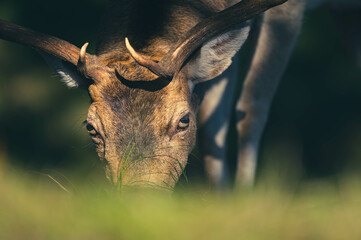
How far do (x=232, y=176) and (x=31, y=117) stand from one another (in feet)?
8.68

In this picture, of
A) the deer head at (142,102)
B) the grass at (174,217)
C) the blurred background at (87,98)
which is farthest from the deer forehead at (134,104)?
the blurred background at (87,98)

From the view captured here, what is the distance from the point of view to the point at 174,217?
2.29 metres

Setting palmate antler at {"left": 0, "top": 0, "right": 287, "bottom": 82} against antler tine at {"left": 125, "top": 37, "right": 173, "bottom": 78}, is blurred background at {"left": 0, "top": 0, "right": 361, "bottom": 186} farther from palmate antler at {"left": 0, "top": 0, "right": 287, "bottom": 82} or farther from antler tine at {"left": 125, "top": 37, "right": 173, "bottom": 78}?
antler tine at {"left": 125, "top": 37, "right": 173, "bottom": 78}

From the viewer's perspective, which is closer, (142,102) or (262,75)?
(142,102)

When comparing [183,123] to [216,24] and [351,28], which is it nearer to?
[216,24]

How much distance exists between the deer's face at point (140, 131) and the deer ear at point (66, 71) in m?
0.32

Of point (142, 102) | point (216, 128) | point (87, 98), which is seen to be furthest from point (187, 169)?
point (87, 98)

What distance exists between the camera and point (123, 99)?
136 inches

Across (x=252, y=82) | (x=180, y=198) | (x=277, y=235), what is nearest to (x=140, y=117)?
(x=180, y=198)

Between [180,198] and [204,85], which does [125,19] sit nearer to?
[204,85]

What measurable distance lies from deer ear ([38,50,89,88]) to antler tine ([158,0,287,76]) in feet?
2.47

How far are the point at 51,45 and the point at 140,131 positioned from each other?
846 millimetres

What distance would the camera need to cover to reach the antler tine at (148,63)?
10.7ft

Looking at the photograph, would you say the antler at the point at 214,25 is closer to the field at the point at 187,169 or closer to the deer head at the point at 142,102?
the deer head at the point at 142,102
